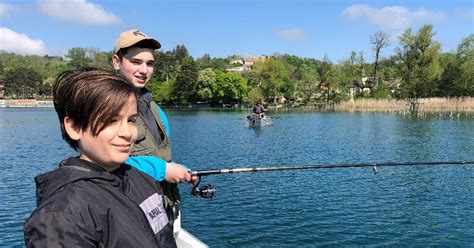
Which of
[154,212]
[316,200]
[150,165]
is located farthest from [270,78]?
[154,212]

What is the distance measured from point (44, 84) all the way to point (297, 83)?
3511 inches

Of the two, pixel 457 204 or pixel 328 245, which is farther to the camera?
pixel 457 204

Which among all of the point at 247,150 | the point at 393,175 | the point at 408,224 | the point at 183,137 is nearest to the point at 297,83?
the point at 183,137

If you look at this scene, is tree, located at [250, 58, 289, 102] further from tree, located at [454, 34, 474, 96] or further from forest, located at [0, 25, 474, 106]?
tree, located at [454, 34, 474, 96]

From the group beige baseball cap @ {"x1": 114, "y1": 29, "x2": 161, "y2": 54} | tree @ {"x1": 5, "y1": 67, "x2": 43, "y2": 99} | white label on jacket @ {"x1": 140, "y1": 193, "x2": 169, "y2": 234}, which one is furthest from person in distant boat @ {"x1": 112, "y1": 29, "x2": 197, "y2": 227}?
tree @ {"x1": 5, "y1": 67, "x2": 43, "y2": 99}

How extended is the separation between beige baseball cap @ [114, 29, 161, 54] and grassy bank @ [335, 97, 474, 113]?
6773 centimetres

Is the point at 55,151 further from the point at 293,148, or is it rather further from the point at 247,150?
the point at 293,148

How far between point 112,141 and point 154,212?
17.2 inches

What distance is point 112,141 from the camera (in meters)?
1.73

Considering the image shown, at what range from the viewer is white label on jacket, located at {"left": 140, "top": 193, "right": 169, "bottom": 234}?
1.91 metres

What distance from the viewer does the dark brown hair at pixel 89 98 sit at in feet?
5.43

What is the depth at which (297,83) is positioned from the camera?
103812mm

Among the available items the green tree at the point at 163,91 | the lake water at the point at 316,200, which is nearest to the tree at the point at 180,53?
the green tree at the point at 163,91

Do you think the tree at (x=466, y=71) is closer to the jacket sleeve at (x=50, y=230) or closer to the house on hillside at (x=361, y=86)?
the house on hillside at (x=361, y=86)
